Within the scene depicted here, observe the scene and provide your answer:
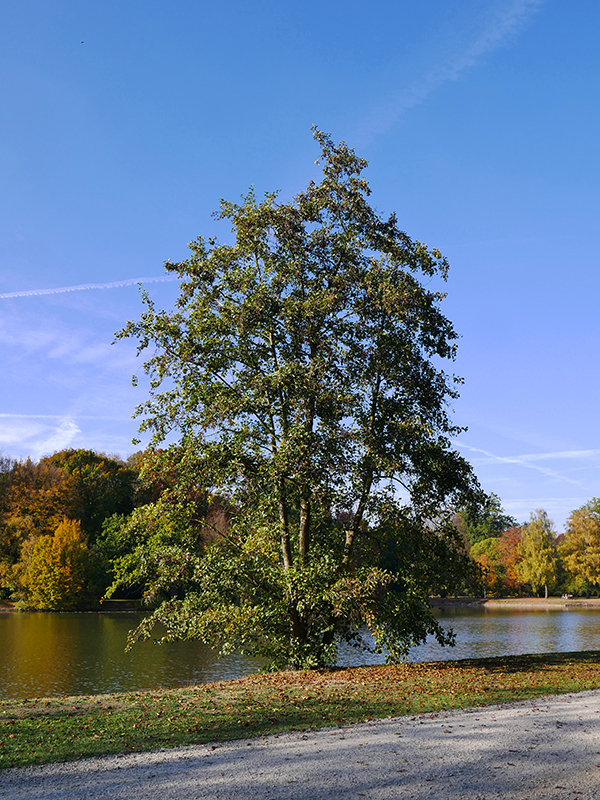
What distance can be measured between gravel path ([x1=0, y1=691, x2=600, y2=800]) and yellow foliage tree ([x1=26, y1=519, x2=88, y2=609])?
46576 millimetres

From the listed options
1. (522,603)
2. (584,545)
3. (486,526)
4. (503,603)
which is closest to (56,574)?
(503,603)

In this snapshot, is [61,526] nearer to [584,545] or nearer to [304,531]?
[304,531]

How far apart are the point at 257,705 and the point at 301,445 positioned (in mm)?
5321

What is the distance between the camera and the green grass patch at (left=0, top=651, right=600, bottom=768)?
8.42 metres

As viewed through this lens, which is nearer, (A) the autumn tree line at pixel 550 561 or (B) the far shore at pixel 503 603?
(B) the far shore at pixel 503 603

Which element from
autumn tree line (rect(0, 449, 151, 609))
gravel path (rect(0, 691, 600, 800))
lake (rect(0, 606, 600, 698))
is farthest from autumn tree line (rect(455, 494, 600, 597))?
gravel path (rect(0, 691, 600, 800))

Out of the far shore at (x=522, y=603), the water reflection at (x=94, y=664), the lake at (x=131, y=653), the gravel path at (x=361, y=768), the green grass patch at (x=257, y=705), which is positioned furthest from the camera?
the far shore at (x=522, y=603)

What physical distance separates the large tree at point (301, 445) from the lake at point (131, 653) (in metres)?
5.67

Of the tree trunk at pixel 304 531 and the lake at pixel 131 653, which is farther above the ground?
the tree trunk at pixel 304 531

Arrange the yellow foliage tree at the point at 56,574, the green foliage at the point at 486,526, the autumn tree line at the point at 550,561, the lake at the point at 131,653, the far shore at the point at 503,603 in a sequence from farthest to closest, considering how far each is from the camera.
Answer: the green foliage at the point at 486,526
the autumn tree line at the point at 550,561
the far shore at the point at 503,603
the yellow foliage tree at the point at 56,574
the lake at the point at 131,653

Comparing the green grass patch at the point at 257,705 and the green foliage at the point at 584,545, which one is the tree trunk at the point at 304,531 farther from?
the green foliage at the point at 584,545

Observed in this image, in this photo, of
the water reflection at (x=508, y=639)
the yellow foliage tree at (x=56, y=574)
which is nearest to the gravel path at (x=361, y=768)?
the water reflection at (x=508, y=639)

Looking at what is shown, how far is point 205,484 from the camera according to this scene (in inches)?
607

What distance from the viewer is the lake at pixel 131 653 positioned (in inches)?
782
